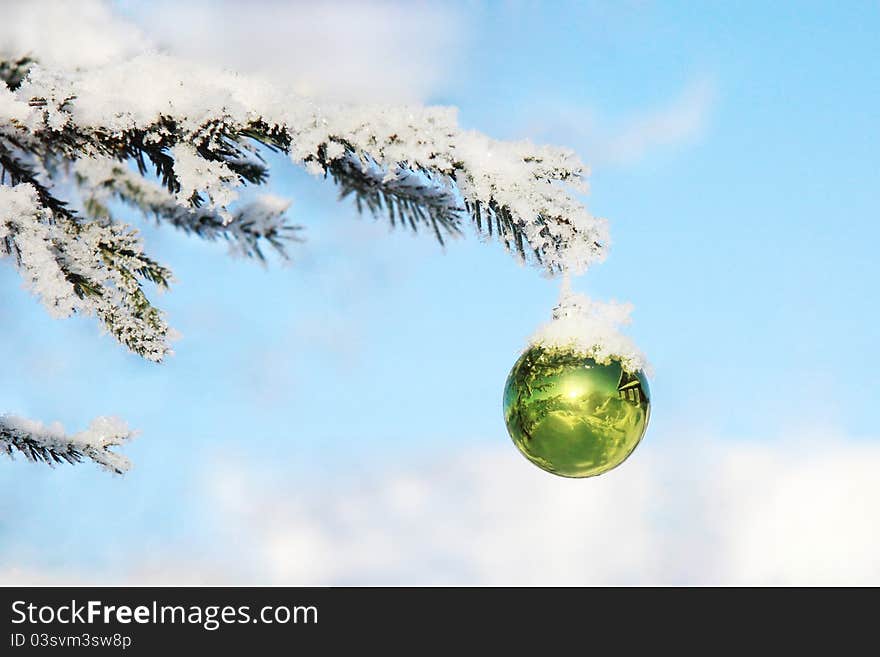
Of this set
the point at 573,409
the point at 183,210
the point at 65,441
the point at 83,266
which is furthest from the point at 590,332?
the point at 183,210

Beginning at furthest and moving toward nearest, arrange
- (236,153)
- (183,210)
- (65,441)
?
(183,210) < (65,441) < (236,153)

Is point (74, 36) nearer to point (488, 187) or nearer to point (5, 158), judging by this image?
point (5, 158)

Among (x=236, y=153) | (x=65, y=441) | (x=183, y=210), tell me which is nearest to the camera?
(x=236, y=153)

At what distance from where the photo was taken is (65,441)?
1443mm

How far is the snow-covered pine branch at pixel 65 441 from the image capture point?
1.44m

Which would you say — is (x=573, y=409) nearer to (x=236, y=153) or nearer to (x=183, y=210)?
(x=236, y=153)

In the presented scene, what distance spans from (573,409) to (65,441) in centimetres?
94

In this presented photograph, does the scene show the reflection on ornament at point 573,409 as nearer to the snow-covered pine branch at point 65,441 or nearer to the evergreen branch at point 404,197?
the evergreen branch at point 404,197

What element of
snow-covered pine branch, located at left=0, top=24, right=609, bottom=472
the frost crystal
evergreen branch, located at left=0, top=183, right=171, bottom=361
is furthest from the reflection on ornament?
evergreen branch, located at left=0, top=183, right=171, bottom=361

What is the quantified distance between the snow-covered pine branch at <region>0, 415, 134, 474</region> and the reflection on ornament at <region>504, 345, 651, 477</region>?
750mm

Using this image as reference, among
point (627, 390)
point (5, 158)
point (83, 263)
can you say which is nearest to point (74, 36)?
point (5, 158)

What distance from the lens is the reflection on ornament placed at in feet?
4.03

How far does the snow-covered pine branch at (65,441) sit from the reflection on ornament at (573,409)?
29.5 inches

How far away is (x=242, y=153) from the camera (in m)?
1.21
